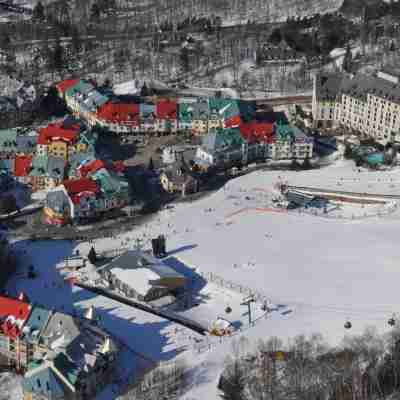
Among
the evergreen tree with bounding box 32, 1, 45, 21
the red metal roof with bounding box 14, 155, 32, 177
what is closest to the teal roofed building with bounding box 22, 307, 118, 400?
the red metal roof with bounding box 14, 155, 32, 177

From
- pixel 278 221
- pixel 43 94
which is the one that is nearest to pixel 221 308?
pixel 278 221

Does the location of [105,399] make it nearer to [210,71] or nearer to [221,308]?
[221,308]

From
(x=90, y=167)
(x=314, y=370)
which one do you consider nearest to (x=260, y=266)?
(x=314, y=370)

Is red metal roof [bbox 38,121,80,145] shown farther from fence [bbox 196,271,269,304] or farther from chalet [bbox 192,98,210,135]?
fence [bbox 196,271,269,304]

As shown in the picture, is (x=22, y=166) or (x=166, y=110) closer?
(x=22, y=166)

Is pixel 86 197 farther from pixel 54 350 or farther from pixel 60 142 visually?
pixel 54 350

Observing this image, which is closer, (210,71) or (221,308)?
(221,308)
